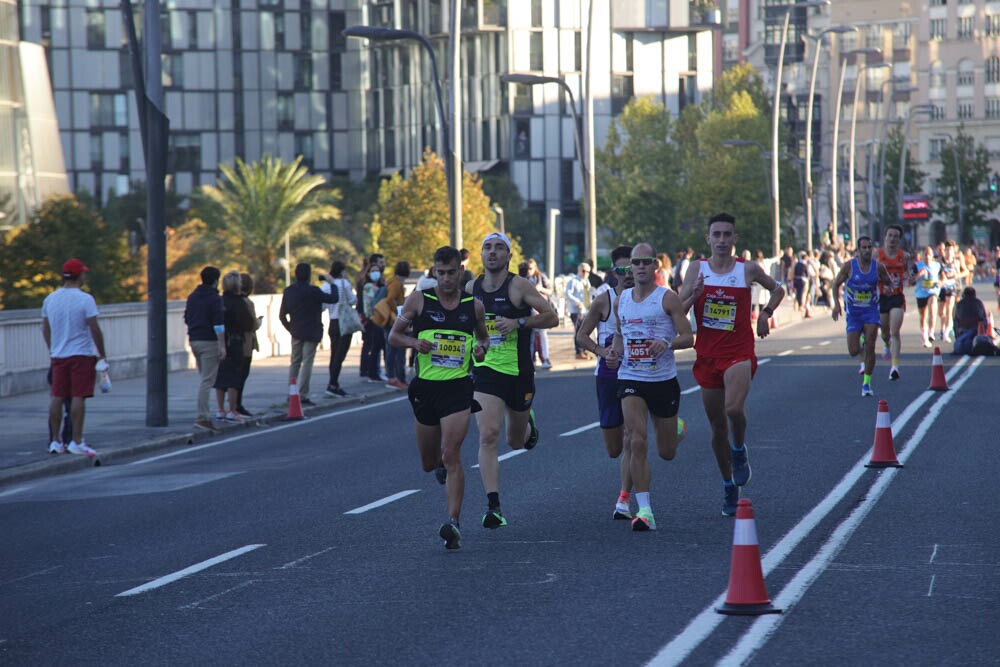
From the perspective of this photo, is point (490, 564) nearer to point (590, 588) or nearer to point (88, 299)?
point (590, 588)

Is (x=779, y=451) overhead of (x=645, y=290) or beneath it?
beneath

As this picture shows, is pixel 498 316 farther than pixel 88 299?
No

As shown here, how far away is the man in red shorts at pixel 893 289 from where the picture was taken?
21531 millimetres

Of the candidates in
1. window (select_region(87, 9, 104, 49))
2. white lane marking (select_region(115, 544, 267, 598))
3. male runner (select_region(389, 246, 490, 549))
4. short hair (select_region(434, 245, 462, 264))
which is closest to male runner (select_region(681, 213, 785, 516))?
male runner (select_region(389, 246, 490, 549))

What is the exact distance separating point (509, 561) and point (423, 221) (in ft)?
128

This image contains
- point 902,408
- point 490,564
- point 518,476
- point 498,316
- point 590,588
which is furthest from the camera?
point 902,408

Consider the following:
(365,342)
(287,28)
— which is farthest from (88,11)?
(365,342)

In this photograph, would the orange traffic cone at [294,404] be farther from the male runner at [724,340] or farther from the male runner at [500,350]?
the male runner at [724,340]

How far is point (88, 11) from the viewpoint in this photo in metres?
91.1

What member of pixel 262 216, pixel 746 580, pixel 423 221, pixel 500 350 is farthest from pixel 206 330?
pixel 262 216

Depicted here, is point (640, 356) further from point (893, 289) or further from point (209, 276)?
point (893, 289)

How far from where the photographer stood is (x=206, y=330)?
1830 centimetres

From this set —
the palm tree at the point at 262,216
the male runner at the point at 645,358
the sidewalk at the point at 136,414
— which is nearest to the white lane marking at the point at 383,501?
the male runner at the point at 645,358

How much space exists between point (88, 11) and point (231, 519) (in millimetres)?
84759
